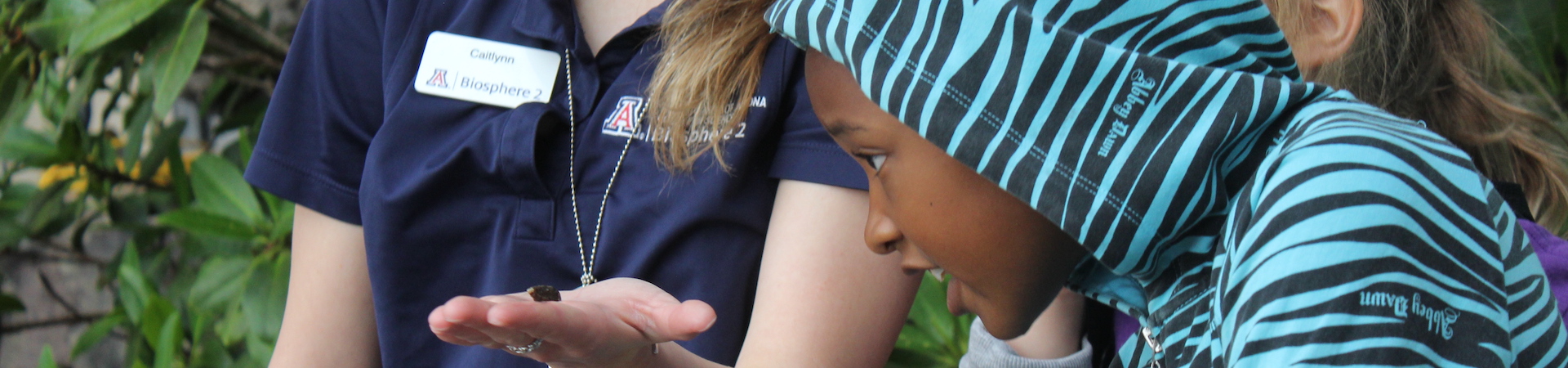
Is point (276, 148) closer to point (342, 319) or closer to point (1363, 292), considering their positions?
point (342, 319)

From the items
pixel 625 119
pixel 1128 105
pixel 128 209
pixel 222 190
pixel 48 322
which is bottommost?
pixel 48 322

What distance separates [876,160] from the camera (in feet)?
2.46

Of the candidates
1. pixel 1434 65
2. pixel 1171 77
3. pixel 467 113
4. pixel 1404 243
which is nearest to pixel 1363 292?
pixel 1404 243

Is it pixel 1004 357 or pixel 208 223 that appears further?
pixel 208 223

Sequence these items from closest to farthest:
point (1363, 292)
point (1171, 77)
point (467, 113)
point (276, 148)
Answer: point (1363, 292), point (1171, 77), point (467, 113), point (276, 148)

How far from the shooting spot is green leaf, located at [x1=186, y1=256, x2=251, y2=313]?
1.94 meters

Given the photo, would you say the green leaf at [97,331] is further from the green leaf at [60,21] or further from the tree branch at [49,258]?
the green leaf at [60,21]

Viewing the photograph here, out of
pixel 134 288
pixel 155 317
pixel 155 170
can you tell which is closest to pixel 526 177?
pixel 155 317

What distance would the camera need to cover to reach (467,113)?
3.43 feet

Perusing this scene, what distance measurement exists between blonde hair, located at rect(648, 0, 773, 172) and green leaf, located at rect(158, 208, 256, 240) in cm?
131

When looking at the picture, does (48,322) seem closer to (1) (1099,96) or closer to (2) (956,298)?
(2) (956,298)

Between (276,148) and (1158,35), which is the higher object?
(1158,35)

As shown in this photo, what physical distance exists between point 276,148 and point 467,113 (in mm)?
271

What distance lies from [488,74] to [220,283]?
123 cm
